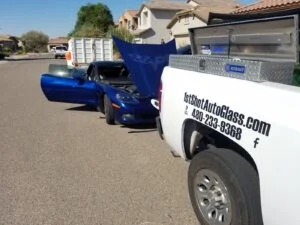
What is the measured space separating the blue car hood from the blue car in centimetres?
23

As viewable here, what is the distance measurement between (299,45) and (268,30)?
0.33 meters

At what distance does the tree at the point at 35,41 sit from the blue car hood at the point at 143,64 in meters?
122

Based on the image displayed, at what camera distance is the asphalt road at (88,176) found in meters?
3.97

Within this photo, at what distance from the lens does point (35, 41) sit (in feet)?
424

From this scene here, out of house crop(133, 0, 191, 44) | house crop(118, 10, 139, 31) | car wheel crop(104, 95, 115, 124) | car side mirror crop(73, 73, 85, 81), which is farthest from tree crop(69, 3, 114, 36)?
car wheel crop(104, 95, 115, 124)

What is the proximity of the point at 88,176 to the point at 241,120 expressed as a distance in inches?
110

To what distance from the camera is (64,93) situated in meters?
8.88

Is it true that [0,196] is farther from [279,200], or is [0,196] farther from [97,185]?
[279,200]

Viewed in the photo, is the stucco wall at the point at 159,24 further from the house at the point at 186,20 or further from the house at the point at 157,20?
the house at the point at 186,20

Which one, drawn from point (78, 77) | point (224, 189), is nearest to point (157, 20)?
point (78, 77)

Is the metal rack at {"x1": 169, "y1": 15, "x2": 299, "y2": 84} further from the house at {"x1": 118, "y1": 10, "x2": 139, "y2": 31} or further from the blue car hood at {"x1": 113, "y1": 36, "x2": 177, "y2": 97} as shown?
the house at {"x1": 118, "y1": 10, "x2": 139, "y2": 31}

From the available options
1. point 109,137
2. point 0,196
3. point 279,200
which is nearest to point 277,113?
point 279,200

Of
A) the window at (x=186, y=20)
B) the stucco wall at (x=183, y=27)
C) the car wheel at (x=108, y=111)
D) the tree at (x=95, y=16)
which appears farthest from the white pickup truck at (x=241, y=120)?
the tree at (x=95, y=16)

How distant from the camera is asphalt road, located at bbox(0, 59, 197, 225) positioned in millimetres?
3969
